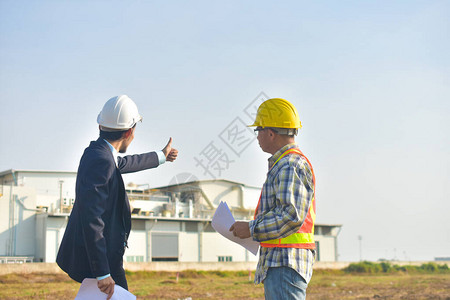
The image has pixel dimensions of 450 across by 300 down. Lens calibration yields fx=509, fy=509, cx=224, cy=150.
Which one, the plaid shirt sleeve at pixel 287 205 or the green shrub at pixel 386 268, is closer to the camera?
the plaid shirt sleeve at pixel 287 205

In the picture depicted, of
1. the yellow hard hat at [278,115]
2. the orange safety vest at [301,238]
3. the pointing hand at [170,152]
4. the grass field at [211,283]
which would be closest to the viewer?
the orange safety vest at [301,238]

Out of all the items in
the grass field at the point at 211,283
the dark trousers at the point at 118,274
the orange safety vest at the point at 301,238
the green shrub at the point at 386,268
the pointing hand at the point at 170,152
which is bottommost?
the green shrub at the point at 386,268

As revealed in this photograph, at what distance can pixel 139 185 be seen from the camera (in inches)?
A: 1713

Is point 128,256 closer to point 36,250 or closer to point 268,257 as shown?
point 36,250

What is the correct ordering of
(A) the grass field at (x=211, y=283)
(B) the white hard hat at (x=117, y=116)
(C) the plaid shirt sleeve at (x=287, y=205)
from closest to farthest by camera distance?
(C) the plaid shirt sleeve at (x=287, y=205)
(B) the white hard hat at (x=117, y=116)
(A) the grass field at (x=211, y=283)

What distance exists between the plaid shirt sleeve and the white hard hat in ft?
3.81

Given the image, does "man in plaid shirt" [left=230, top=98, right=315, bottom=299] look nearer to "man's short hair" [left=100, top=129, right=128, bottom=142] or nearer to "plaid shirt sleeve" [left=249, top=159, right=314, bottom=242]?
"plaid shirt sleeve" [left=249, top=159, right=314, bottom=242]

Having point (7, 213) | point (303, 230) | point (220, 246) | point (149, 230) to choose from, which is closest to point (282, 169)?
point (303, 230)

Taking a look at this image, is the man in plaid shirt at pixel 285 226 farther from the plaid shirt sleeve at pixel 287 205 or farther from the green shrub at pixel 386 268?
the green shrub at pixel 386 268

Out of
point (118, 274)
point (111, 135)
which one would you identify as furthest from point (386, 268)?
point (111, 135)

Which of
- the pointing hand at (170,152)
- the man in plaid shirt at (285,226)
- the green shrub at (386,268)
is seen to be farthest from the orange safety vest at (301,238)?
the green shrub at (386,268)

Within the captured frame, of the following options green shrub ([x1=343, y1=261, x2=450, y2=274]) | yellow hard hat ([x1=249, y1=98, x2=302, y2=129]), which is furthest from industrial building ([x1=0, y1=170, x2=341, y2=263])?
yellow hard hat ([x1=249, y1=98, x2=302, y2=129])

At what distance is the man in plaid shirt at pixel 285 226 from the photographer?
299 centimetres

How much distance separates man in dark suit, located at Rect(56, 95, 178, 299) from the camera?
3.16 m
